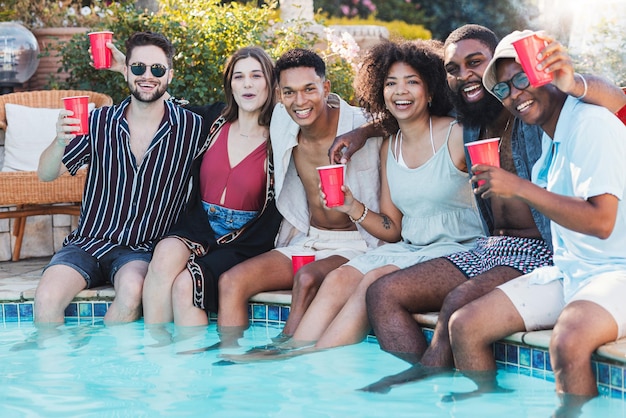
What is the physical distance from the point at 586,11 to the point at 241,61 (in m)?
8.36

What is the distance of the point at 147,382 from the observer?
4.60m

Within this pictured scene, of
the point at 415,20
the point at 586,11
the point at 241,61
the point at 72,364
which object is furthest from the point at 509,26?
the point at 72,364

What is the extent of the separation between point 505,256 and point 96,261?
263 centimetres

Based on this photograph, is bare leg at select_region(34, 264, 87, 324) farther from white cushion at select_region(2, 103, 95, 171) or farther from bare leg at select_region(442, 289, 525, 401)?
bare leg at select_region(442, 289, 525, 401)

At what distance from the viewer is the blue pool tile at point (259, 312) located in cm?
562

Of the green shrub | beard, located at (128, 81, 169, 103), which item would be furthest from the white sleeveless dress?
the green shrub

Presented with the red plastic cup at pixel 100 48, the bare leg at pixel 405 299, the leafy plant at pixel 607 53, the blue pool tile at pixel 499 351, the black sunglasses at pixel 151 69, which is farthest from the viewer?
the leafy plant at pixel 607 53

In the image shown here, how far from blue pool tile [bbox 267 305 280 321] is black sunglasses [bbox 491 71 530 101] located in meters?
2.09

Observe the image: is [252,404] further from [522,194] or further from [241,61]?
[241,61]

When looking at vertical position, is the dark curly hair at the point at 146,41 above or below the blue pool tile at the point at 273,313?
above

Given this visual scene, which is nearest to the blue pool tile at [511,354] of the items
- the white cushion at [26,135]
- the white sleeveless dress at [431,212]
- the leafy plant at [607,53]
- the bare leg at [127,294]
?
the white sleeveless dress at [431,212]

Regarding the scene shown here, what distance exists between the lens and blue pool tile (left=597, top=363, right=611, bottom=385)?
12.7 ft

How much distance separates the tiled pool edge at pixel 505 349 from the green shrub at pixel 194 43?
309 cm

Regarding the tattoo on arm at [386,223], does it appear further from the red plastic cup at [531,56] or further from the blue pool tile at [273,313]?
the red plastic cup at [531,56]
